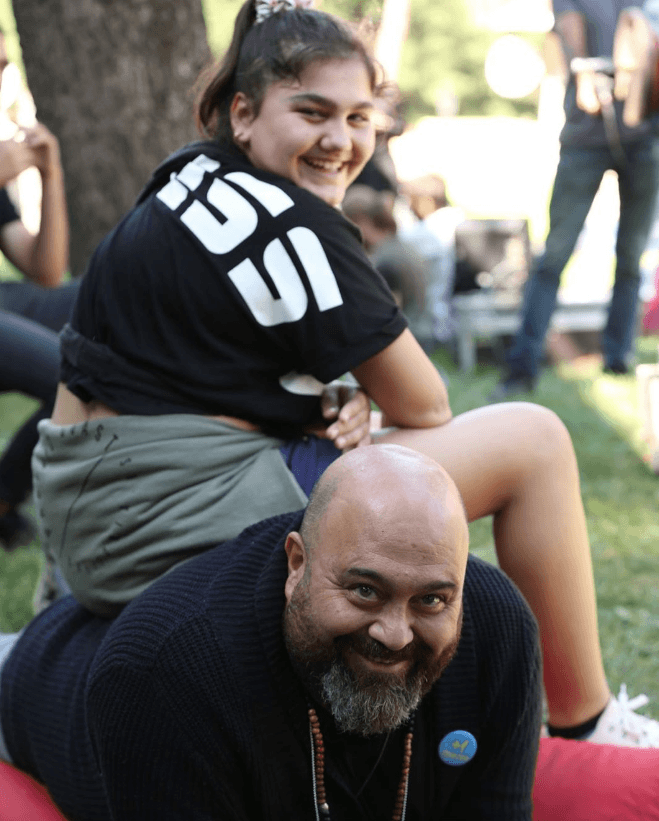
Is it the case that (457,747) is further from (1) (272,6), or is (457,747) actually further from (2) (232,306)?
(1) (272,6)

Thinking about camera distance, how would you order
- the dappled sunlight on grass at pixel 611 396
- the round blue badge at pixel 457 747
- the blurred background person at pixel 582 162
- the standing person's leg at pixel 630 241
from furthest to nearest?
the standing person's leg at pixel 630 241
the blurred background person at pixel 582 162
the dappled sunlight on grass at pixel 611 396
the round blue badge at pixel 457 747

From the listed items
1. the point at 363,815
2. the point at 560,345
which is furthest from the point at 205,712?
the point at 560,345

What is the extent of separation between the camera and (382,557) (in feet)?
4.54

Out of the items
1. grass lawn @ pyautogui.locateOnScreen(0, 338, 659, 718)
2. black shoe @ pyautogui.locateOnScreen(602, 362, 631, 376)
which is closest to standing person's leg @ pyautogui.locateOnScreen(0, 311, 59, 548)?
grass lawn @ pyautogui.locateOnScreen(0, 338, 659, 718)

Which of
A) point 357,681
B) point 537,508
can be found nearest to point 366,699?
point 357,681

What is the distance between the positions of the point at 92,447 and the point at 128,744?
596 mm

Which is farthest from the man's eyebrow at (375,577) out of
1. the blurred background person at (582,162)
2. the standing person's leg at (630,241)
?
the standing person's leg at (630,241)

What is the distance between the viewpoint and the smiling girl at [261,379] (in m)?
1.85

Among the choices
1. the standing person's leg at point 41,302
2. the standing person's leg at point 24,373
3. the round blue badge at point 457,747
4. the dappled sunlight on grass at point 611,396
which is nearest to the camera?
the round blue badge at point 457,747

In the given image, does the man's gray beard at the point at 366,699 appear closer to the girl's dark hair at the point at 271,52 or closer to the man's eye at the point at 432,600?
the man's eye at the point at 432,600

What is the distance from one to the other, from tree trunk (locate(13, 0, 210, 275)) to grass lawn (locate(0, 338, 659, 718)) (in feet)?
4.70

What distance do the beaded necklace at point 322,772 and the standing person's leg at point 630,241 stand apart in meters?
4.62

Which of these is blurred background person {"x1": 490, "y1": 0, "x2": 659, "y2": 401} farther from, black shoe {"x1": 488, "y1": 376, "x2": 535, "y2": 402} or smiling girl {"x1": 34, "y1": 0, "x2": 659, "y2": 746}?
smiling girl {"x1": 34, "y1": 0, "x2": 659, "y2": 746}

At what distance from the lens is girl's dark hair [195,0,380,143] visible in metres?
1.98
